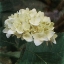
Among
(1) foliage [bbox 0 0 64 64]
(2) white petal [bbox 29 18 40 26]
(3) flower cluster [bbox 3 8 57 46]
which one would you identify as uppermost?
(2) white petal [bbox 29 18 40 26]

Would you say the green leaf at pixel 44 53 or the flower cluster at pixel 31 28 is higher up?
the flower cluster at pixel 31 28

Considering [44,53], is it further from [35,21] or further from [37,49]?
[35,21]

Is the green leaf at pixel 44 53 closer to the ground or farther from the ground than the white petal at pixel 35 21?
closer to the ground

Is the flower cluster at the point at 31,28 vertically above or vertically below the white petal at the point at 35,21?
below

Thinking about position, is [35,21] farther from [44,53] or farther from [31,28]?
[44,53]

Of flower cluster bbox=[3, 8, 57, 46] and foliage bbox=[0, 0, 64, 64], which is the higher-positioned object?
flower cluster bbox=[3, 8, 57, 46]

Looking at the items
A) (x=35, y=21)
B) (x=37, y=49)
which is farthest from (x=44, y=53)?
(x=35, y=21)

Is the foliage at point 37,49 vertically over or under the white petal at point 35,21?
under

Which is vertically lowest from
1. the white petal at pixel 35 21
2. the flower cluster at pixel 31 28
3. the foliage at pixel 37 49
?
the foliage at pixel 37 49

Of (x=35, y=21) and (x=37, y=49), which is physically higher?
(x=35, y=21)
